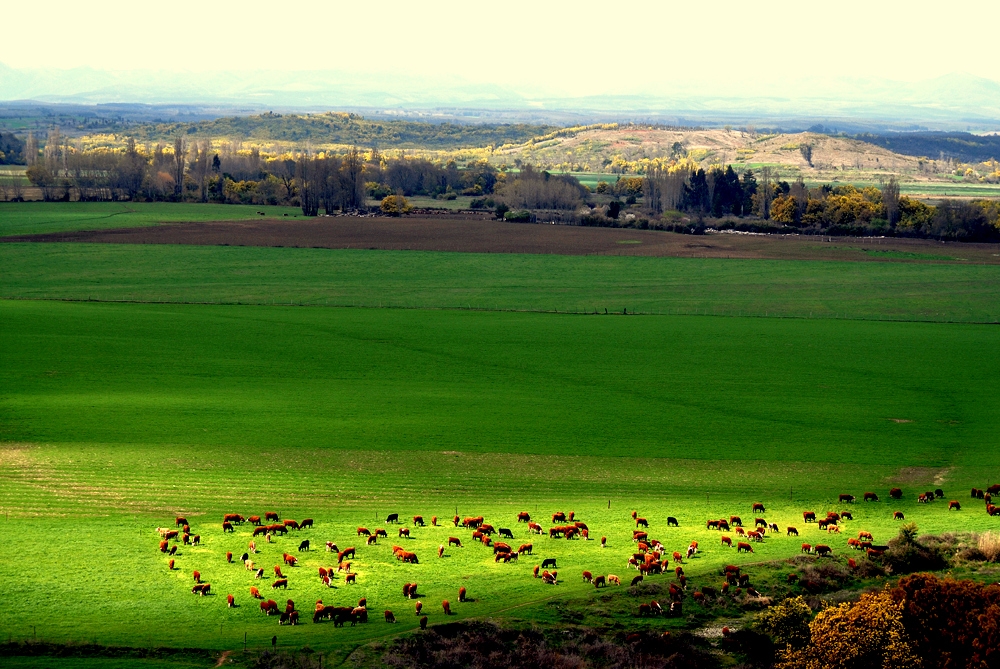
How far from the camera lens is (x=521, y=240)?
113 m

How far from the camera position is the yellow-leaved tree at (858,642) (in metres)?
25.0

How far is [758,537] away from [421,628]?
12.4 metres

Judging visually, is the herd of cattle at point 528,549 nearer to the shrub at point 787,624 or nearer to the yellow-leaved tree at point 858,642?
the shrub at point 787,624

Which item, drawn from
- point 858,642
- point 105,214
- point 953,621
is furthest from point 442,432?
point 105,214

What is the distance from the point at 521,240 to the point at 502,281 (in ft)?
79.5

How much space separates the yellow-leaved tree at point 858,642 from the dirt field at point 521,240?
7915 cm

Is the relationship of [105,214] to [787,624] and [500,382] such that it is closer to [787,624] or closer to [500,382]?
[500,382]

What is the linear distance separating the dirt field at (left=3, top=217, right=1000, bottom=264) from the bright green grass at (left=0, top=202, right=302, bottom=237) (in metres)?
5.46

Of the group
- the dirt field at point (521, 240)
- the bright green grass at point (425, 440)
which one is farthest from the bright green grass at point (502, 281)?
the bright green grass at point (425, 440)

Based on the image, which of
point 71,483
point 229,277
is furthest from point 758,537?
point 229,277

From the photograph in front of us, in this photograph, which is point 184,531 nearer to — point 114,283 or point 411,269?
point 114,283

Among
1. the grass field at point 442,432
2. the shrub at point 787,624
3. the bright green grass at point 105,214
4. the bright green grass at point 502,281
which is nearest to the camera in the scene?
the shrub at point 787,624

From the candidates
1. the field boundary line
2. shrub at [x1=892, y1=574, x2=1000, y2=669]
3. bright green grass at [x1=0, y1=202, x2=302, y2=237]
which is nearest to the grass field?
the field boundary line

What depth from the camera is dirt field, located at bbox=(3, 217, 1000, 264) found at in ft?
347
